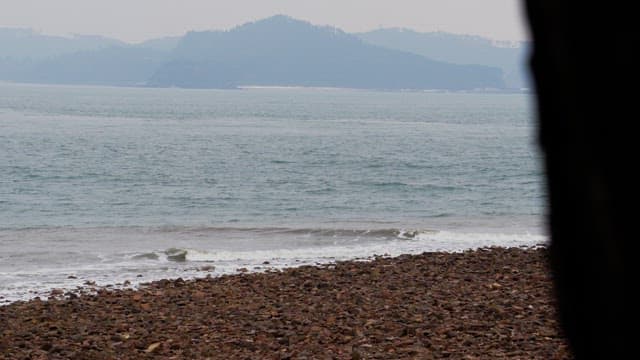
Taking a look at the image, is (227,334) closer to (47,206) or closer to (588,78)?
(588,78)

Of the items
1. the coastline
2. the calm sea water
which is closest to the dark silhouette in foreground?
the calm sea water

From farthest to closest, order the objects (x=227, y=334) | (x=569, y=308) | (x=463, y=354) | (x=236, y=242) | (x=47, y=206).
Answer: (x=47, y=206), (x=236, y=242), (x=227, y=334), (x=463, y=354), (x=569, y=308)

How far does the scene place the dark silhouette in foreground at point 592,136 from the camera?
127 centimetres

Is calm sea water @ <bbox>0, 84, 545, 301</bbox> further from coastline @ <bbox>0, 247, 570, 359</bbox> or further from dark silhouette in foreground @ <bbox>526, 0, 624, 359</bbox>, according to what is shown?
coastline @ <bbox>0, 247, 570, 359</bbox>

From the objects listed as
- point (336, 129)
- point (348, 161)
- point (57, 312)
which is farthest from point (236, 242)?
point (336, 129)

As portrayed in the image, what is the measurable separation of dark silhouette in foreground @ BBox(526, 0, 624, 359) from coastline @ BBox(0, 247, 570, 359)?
8164 mm

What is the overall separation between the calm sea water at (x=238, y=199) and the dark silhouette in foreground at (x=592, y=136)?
0.99 ft

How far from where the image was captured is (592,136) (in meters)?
1.30

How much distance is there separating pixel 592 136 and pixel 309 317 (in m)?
11.0

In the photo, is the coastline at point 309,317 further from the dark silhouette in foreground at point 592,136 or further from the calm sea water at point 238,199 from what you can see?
the dark silhouette in foreground at point 592,136

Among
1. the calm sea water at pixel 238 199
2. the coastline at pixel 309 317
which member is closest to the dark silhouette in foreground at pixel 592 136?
the calm sea water at pixel 238 199

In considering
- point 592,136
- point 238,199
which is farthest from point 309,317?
point 238,199

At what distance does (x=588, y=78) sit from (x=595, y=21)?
7 centimetres

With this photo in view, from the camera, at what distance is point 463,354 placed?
9.62m
